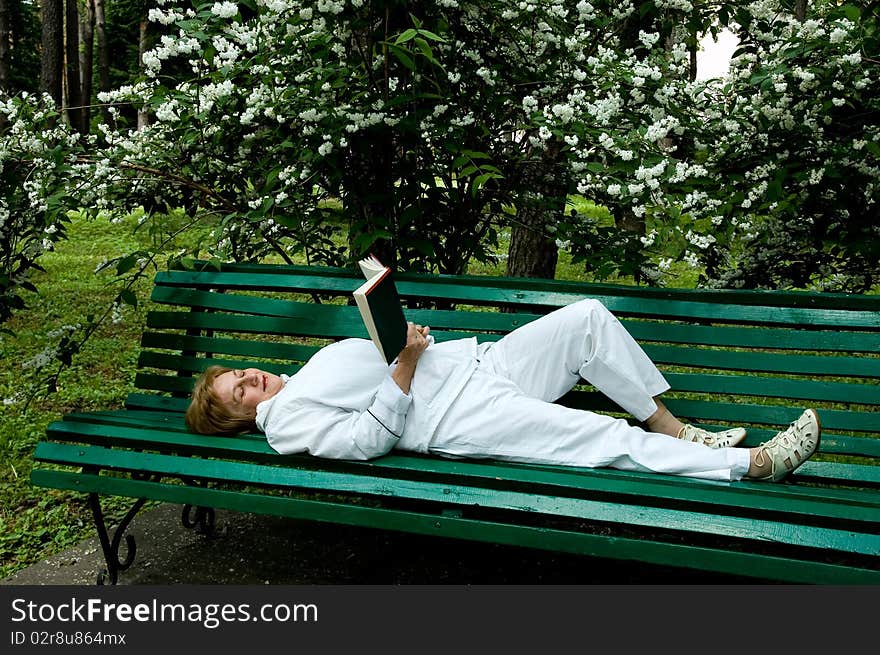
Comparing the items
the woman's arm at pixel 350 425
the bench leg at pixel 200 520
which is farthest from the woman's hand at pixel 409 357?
the bench leg at pixel 200 520

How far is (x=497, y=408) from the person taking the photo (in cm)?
319

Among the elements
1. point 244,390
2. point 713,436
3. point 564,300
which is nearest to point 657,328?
point 564,300

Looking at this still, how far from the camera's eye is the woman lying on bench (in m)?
3.00

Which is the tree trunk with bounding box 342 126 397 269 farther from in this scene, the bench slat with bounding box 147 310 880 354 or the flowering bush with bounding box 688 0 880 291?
the flowering bush with bounding box 688 0 880 291

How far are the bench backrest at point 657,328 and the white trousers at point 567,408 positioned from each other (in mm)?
257

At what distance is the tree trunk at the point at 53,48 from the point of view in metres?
10.8

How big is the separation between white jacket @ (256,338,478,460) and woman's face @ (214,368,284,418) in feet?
0.26

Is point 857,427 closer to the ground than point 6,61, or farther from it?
closer to the ground

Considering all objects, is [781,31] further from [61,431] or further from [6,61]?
[6,61]

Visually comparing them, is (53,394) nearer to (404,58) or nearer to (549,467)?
(404,58)

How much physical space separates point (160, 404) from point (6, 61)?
18.6ft

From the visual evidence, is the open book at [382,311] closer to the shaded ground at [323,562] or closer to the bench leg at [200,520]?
the shaded ground at [323,562]

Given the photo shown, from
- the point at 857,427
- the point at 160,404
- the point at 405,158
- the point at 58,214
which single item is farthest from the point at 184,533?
the point at 857,427

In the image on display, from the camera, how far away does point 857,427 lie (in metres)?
3.24
